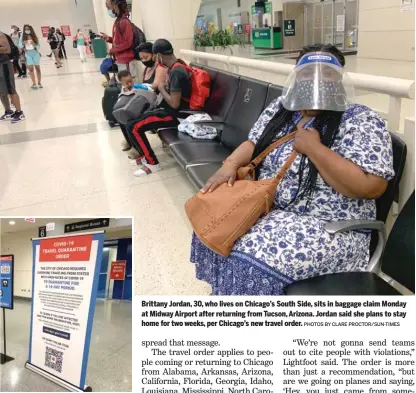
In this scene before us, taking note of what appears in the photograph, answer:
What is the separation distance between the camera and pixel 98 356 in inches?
55.4

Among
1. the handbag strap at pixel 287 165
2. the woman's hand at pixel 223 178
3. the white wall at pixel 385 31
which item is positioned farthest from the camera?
the white wall at pixel 385 31

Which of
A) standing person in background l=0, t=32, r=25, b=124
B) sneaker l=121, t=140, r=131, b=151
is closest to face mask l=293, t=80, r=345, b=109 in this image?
sneaker l=121, t=140, r=131, b=151

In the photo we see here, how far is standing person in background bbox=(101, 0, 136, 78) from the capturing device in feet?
15.6

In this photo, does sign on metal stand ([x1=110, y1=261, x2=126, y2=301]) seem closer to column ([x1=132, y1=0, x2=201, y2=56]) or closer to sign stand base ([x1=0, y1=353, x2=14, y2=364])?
sign stand base ([x1=0, y1=353, x2=14, y2=364])

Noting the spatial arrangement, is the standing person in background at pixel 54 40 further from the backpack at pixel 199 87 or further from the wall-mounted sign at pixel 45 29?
the backpack at pixel 199 87

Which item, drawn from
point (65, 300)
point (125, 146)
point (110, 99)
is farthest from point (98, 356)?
point (110, 99)

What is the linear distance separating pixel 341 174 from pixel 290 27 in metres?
14.7

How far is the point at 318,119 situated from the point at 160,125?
214 cm

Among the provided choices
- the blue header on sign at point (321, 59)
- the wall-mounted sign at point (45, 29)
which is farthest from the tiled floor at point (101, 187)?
the wall-mounted sign at point (45, 29)

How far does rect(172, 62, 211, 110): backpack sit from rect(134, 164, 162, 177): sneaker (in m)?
0.65

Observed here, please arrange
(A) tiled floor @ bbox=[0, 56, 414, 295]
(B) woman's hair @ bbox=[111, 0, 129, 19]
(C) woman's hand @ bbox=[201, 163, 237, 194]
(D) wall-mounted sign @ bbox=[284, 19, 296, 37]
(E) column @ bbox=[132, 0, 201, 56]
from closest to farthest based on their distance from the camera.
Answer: (C) woman's hand @ bbox=[201, 163, 237, 194] → (A) tiled floor @ bbox=[0, 56, 414, 295] → (B) woman's hair @ bbox=[111, 0, 129, 19] → (E) column @ bbox=[132, 0, 201, 56] → (D) wall-mounted sign @ bbox=[284, 19, 296, 37]

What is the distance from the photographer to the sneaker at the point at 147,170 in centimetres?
333

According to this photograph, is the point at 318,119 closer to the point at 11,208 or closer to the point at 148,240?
the point at 148,240

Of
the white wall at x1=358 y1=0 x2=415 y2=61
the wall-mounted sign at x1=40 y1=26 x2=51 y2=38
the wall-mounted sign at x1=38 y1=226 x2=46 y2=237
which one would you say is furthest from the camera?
the wall-mounted sign at x1=40 y1=26 x2=51 y2=38
